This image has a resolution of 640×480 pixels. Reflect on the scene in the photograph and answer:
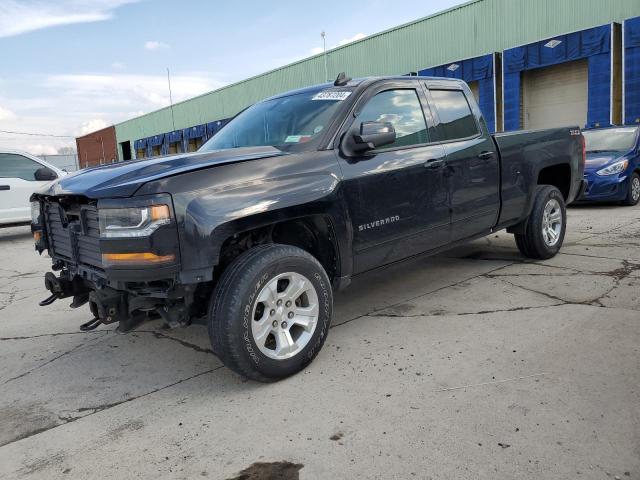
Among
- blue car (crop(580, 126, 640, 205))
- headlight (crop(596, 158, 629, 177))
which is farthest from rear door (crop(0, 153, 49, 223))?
headlight (crop(596, 158, 629, 177))

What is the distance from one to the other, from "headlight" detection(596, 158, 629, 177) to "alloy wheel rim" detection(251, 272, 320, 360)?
8.37 meters

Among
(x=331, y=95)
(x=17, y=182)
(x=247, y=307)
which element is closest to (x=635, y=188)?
(x=331, y=95)

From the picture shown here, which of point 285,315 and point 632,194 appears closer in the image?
point 285,315

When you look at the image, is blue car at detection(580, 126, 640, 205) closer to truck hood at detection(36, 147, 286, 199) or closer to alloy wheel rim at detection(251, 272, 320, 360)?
alloy wheel rim at detection(251, 272, 320, 360)

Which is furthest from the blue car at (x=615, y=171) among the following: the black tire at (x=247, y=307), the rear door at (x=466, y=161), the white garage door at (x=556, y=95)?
the white garage door at (x=556, y=95)

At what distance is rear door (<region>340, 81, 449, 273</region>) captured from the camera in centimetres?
362

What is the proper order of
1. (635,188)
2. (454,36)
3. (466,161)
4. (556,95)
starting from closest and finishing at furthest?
(466,161) → (635,188) → (556,95) → (454,36)

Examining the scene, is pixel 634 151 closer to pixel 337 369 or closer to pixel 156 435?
pixel 337 369

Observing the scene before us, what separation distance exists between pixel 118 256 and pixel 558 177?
507cm

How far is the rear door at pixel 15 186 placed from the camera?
34.0 ft

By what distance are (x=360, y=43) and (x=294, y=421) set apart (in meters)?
28.1

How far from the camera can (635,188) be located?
9.99 meters

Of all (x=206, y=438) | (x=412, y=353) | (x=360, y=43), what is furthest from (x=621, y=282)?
(x=360, y=43)

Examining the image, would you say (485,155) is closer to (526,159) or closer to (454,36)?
(526,159)
